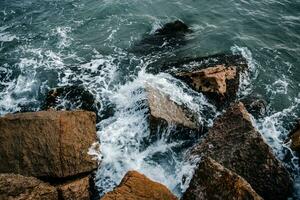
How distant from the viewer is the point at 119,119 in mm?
8758

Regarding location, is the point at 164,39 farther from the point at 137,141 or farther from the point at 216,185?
the point at 216,185

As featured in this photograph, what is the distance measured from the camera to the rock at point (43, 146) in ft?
21.3

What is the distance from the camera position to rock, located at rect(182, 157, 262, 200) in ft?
18.2

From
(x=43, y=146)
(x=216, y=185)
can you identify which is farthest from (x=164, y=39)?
(x=216, y=185)

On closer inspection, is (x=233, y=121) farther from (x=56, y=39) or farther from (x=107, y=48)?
(x=56, y=39)

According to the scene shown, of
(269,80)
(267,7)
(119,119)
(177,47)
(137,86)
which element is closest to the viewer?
(119,119)

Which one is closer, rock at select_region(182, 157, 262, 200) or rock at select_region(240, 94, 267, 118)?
rock at select_region(182, 157, 262, 200)

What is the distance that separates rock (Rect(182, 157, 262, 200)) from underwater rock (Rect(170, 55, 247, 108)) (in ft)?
11.7

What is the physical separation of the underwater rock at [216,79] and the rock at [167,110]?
3.56 feet

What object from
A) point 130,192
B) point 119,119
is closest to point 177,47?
point 119,119

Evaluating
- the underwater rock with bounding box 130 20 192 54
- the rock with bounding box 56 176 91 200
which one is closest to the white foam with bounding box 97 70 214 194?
the rock with bounding box 56 176 91 200

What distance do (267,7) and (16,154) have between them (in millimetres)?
12128

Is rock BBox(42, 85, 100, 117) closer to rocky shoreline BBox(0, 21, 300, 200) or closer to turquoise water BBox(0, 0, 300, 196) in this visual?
turquoise water BBox(0, 0, 300, 196)

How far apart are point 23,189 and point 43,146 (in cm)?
114
